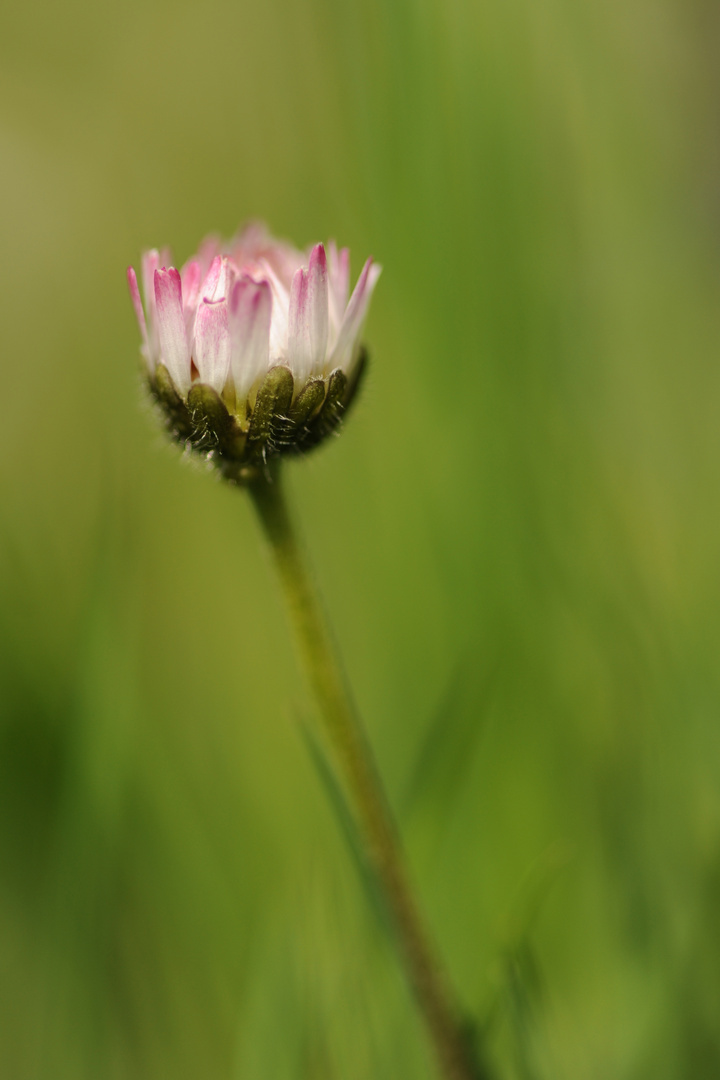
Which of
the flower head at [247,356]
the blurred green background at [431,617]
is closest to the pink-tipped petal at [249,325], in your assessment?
the flower head at [247,356]

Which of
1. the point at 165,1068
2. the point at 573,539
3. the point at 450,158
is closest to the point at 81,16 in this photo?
the point at 450,158

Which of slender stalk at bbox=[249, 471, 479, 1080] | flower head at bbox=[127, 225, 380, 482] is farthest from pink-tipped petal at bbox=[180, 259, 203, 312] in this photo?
slender stalk at bbox=[249, 471, 479, 1080]

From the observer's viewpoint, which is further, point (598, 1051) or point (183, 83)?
point (183, 83)

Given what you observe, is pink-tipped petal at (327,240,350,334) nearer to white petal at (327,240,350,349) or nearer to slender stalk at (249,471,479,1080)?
white petal at (327,240,350,349)

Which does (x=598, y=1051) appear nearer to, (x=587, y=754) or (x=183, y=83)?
(x=587, y=754)

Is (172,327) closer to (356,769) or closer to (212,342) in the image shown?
(212,342)

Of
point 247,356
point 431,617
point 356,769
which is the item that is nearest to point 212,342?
point 247,356

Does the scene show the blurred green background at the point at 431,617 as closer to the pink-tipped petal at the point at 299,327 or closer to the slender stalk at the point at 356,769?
the slender stalk at the point at 356,769
